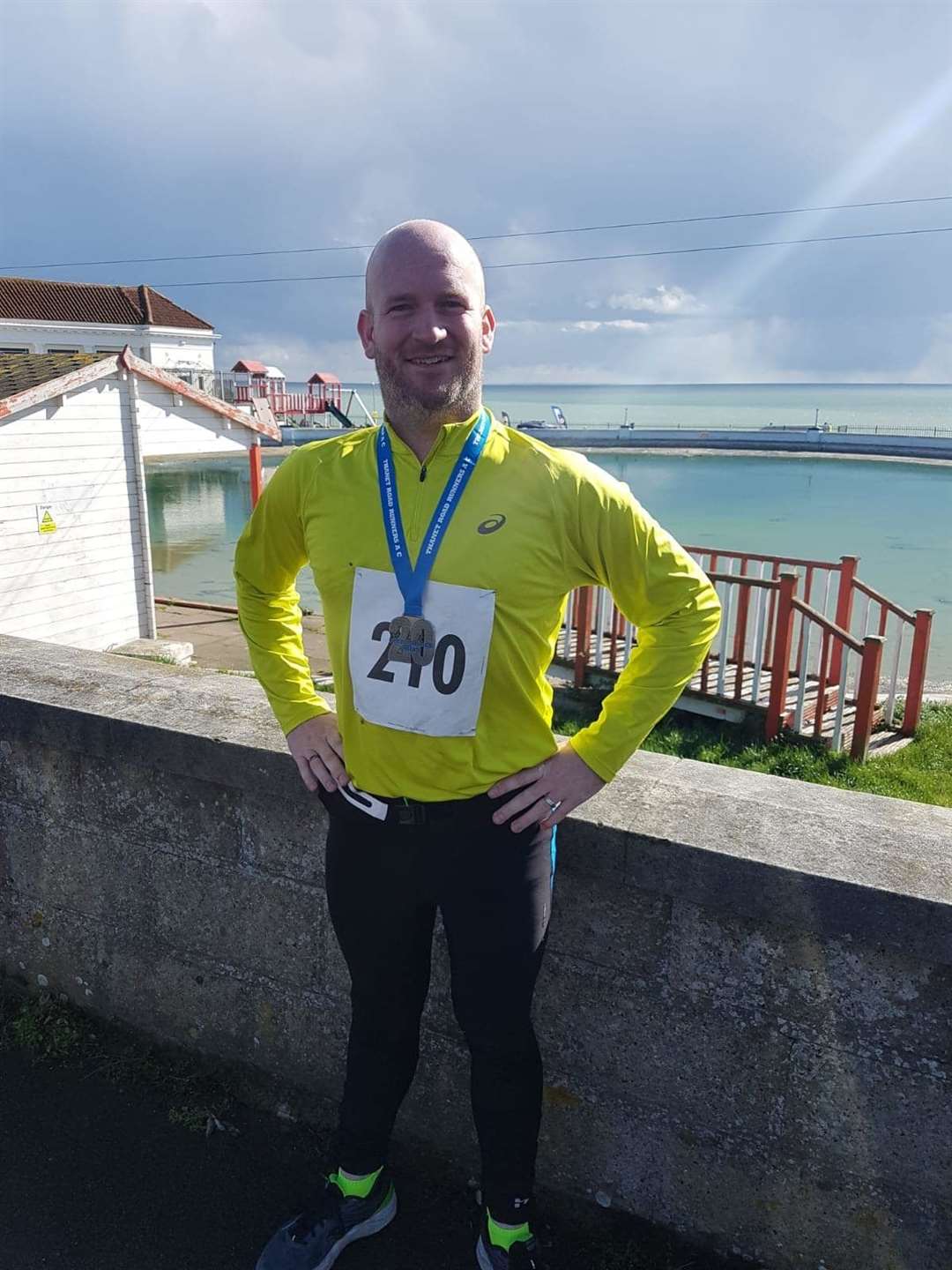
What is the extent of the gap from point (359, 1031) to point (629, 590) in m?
1.17

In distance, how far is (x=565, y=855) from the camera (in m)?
1.97

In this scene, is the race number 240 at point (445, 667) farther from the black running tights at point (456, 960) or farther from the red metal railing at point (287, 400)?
the red metal railing at point (287, 400)

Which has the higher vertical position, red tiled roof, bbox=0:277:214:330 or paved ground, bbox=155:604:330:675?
red tiled roof, bbox=0:277:214:330

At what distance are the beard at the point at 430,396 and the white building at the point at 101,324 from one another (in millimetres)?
56898

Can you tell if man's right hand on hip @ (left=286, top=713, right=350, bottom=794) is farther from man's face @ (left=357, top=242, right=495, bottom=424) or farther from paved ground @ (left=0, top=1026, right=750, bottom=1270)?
paved ground @ (left=0, top=1026, right=750, bottom=1270)

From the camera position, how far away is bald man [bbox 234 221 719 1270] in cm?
177

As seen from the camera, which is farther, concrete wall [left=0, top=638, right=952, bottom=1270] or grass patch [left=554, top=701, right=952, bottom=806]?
grass patch [left=554, top=701, right=952, bottom=806]

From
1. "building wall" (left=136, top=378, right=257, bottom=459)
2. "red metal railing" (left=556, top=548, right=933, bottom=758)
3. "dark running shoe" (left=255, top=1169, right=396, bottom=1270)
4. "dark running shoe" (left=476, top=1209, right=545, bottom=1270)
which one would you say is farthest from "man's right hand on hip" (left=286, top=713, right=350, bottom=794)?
"building wall" (left=136, top=378, right=257, bottom=459)

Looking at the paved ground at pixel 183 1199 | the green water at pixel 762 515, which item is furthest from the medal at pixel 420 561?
Result: the green water at pixel 762 515

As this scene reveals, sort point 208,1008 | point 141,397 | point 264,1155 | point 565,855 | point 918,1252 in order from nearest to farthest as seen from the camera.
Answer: point 918,1252 → point 565,855 → point 264,1155 → point 208,1008 → point 141,397

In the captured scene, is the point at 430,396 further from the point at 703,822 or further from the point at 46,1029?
the point at 46,1029

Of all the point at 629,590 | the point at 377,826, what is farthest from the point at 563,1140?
the point at 629,590

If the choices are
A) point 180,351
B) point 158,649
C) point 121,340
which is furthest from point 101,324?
point 158,649

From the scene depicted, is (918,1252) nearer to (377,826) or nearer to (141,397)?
(377,826)
